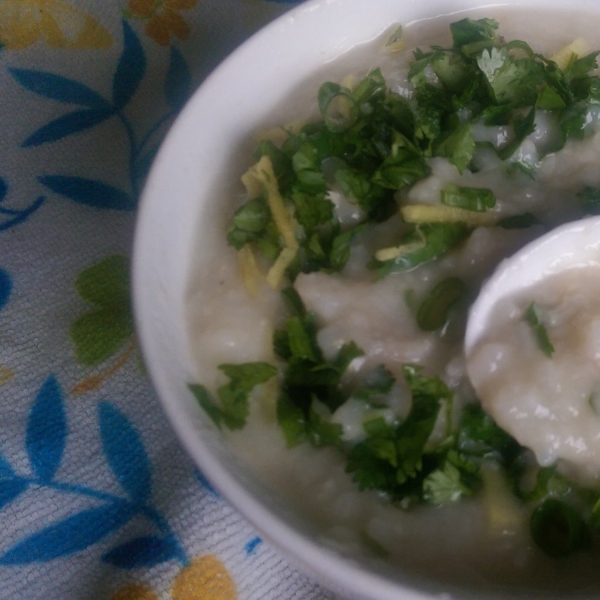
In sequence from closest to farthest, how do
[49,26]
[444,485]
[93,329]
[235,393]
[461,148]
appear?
[444,485] < [235,393] < [461,148] < [93,329] < [49,26]

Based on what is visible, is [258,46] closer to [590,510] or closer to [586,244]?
[586,244]

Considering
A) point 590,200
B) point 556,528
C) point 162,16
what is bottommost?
point 556,528

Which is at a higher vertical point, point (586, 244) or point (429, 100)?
point (429, 100)

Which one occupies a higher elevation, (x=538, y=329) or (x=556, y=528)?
(x=538, y=329)

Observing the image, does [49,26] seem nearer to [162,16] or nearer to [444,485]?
[162,16]

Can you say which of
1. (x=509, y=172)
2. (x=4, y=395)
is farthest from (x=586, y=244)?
(x=4, y=395)

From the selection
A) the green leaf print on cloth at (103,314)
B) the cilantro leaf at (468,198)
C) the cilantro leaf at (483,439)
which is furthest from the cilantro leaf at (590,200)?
the green leaf print on cloth at (103,314)

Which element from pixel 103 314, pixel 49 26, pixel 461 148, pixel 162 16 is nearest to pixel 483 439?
pixel 461 148
